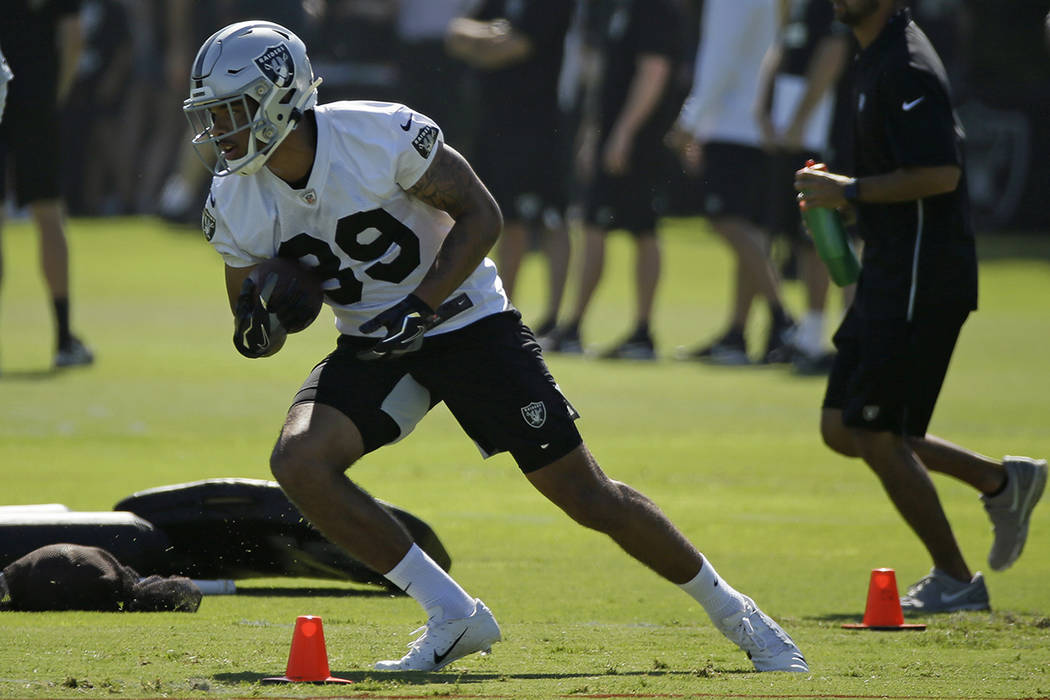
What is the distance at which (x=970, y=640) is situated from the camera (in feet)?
17.9

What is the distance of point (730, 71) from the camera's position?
41.7 ft

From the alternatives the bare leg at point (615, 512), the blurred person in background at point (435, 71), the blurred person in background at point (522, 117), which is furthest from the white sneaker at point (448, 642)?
the blurred person in background at point (435, 71)

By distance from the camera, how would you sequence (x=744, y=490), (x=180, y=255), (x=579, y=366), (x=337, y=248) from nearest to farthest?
(x=337, y=248) < (x=744, y=490) < (x=579, y=366) < (x=180, y=255)

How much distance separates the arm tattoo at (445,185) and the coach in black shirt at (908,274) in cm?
158

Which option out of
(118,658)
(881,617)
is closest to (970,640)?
(881,617)

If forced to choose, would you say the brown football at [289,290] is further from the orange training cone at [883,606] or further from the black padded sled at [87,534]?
the orange training cone at [883,606]

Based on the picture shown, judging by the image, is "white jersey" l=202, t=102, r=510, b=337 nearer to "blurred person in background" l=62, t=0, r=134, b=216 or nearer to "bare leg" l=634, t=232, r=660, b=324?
"bare leg" l=634, t=232, r=660, b=324

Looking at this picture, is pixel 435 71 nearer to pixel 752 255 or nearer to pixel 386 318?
pixel 752 255

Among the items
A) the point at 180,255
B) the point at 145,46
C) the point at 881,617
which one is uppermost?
the point at 881,617

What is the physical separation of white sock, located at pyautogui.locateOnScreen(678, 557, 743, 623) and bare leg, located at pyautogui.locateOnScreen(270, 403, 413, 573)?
826mm

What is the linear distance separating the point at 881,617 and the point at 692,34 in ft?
47.4

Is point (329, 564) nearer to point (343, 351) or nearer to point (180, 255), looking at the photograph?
point (343, 351)

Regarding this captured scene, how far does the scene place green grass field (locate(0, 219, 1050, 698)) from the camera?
470 centimetres

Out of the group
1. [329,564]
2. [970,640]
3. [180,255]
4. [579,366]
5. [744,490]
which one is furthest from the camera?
[180,255]
